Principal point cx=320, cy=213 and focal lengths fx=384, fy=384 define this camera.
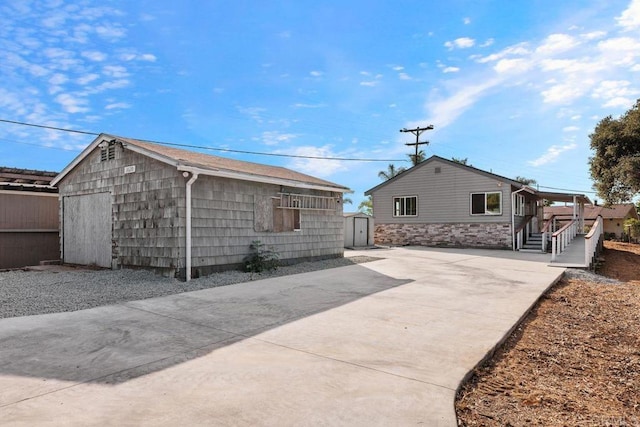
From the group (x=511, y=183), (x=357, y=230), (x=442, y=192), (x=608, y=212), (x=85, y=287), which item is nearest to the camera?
(x=85, y=287)

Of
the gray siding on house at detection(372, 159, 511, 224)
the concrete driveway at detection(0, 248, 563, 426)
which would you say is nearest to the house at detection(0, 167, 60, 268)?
the concrete driveway at detection(0, 248, 563, 426)

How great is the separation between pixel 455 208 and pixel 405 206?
2821 millimetres

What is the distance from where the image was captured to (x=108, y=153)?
10.2m

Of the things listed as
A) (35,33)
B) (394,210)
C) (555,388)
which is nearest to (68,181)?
(35,33)

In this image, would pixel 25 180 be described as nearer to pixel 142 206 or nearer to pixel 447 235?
pixel 142 206

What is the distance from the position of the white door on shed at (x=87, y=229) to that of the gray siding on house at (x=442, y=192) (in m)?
14.7

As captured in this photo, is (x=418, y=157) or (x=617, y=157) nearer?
(x=617, y=157)

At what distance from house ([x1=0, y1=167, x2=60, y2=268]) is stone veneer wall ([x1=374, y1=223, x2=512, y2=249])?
15.3 m

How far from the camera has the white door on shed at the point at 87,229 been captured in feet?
34.0

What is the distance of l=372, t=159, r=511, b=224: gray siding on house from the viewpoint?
59.6ft

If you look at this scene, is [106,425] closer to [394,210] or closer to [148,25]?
[148,25]

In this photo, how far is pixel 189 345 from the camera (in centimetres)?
416

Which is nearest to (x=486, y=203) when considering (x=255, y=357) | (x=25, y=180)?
(x=255, y=357)

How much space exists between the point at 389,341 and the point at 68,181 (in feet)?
36.6
